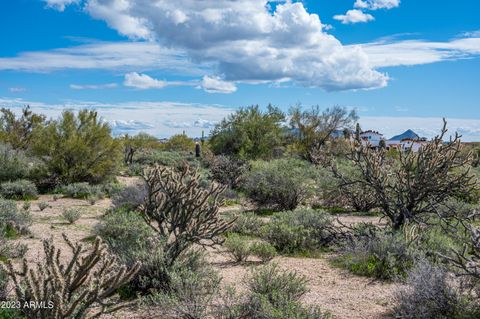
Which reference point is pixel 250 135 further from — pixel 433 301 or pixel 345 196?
pixel 433 301

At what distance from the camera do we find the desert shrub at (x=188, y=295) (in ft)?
A: 16.7

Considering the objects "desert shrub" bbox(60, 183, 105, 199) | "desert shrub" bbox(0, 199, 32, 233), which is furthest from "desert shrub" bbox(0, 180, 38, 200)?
"desert shrub" bbox(0, 199, 32, 233)

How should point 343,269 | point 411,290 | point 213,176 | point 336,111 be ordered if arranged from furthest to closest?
point 336,111, point 213,176, point 343,269, point 411,290

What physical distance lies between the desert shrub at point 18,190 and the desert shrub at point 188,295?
11283mm

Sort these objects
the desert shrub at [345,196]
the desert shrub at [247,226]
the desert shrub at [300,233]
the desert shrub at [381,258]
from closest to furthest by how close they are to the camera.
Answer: the desert shrub at [381,258]
the desert shrub at [300,233]
the desert shrub at [247,226]
the desert shrub at [345,196]

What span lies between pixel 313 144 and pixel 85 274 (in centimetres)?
3004

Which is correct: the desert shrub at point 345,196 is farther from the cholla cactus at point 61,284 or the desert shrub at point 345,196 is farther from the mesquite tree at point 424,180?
the cholla cactus at point 61,284

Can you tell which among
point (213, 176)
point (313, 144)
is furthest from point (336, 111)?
point (213, 176)

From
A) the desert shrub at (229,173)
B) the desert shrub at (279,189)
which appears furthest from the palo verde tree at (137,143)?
the desert shrub at (279,189)

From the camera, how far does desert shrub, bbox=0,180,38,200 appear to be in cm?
1528

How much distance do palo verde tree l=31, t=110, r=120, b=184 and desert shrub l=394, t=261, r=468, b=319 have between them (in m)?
15.4

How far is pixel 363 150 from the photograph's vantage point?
31.4 feet

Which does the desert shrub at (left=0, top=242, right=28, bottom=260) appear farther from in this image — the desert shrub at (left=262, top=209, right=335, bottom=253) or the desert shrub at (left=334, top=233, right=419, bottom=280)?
the desert shrub at (left=334, top=233, right=419, bottom=280)

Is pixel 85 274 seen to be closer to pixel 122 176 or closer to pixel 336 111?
pixel 122 176
